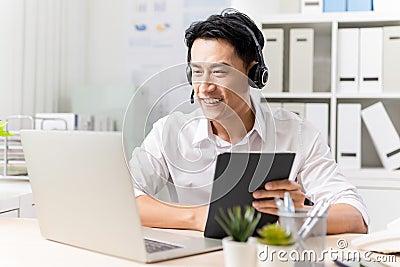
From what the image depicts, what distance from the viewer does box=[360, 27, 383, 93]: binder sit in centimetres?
285

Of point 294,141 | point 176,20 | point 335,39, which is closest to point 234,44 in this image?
point 294,141

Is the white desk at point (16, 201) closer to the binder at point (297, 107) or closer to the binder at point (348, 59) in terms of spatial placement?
the binder at point (297, 107)

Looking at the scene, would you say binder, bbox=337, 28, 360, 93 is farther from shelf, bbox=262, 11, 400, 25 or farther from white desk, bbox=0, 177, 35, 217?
white desk, bbox=0, 177, 35, 217

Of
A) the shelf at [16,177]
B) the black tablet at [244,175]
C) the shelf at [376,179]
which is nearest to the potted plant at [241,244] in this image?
the black tablet at [244,175]

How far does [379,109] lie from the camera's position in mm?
2830

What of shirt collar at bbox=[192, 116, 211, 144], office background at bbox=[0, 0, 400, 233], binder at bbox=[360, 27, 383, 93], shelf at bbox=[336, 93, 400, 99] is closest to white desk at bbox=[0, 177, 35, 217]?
shirt collar at bbox=[192, 116, 211, 144]

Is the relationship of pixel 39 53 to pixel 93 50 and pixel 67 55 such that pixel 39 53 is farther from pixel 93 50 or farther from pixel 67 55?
pixel 93 50

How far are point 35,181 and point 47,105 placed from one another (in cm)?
192

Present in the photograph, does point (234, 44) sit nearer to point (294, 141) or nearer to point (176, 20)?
point (294, 141)

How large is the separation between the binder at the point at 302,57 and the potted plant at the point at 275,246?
6.62 ft

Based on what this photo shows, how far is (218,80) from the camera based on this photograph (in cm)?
147

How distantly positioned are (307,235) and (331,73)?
2.08 meters

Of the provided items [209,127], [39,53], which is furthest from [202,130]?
[39,53]

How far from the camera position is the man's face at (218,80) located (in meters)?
1.46
